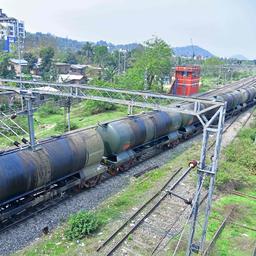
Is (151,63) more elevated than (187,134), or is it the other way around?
(151,63)

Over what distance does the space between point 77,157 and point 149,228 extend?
4.76m

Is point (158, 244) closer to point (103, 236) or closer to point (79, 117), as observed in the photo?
point (103, 236)

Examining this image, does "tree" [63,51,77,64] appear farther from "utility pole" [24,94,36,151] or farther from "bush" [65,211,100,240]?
"bush" [65,211,100,240]

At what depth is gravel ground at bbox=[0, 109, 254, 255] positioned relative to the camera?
11.2 meters

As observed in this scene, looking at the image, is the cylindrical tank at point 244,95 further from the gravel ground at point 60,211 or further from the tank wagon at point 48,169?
the tank wagon at point 48,169

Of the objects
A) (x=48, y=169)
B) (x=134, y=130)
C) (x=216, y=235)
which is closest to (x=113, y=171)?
(x=134, y=130)

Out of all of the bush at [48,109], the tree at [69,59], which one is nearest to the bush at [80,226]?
the bush at [48,109]

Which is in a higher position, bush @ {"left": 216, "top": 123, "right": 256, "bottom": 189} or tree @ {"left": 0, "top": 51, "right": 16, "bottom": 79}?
tree @ {"left": 0, "top": 51, "right": 16, "bottom": 79}

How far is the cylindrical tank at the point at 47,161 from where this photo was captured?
11164mm

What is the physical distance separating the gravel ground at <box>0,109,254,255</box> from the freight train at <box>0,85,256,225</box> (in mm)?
578

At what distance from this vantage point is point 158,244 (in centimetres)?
1115

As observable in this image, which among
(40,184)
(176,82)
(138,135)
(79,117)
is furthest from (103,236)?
(176,82)

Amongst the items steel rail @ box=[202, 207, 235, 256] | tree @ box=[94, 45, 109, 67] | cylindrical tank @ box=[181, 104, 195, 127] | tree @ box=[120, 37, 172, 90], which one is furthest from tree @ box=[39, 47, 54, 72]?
steel rail @ box=[202, 207, 235, 256]

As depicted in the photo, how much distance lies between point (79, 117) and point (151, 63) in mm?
18216
